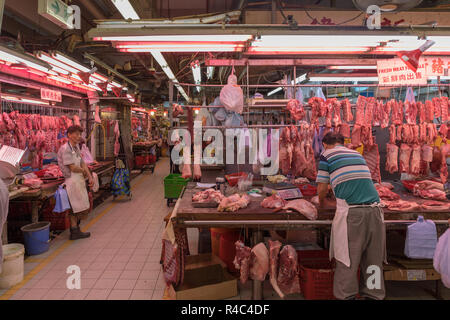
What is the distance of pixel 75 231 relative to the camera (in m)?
5.75

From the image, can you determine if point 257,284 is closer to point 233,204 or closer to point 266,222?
point 266,222

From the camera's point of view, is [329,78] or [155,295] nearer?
[155,295]

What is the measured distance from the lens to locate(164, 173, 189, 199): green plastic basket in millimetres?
7611

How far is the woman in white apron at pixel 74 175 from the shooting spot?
5492 millimetres

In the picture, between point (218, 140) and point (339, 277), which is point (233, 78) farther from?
point (339, 277)

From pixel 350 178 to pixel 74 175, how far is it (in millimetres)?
5134

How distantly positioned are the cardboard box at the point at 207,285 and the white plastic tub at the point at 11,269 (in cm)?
238

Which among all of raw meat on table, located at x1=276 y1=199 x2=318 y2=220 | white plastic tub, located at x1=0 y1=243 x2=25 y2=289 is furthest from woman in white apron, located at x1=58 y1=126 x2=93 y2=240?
raw meat on table, located at x1=276 y1=199 x2=318 y2=220

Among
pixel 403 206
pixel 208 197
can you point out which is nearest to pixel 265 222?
pixel 208 197

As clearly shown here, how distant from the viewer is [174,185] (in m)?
7.70

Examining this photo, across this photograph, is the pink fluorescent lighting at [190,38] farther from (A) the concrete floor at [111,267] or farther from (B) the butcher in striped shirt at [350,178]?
(A) the concrete floor at [111,267]

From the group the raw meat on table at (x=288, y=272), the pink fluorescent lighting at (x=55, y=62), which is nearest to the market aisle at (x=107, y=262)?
the raw meat on table at (x=288, y=272)

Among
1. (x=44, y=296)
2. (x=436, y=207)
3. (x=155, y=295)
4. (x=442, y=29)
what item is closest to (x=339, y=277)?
(x=436, y=207)

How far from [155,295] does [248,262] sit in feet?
4.72
